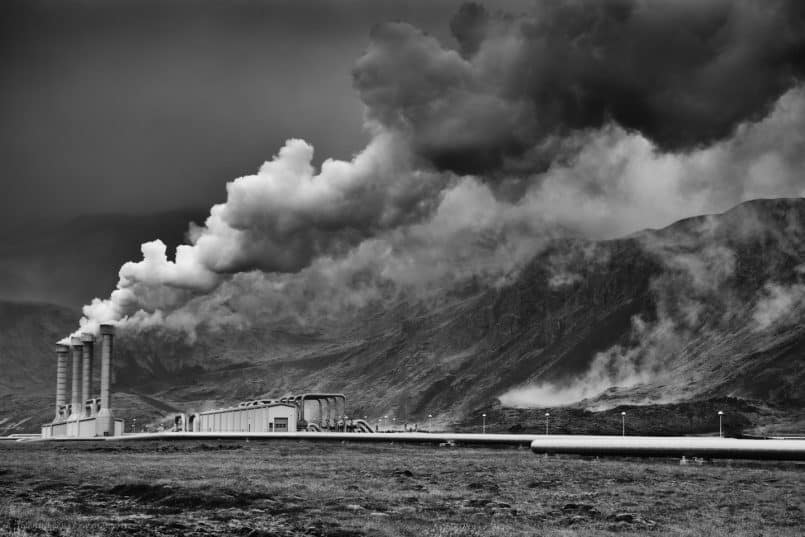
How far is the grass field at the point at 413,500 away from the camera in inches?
1492

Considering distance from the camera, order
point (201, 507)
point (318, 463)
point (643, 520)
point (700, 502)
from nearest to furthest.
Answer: point (643, 520)
point (201, 507)
point (700, 502)
point (318, 463)

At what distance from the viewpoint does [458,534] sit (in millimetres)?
35406

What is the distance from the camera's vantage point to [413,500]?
1907 inches

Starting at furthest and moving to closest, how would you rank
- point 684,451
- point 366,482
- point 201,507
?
point 684,451, point 366,482, point 201,507

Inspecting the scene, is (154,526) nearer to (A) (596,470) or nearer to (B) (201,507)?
(B) (201,507)

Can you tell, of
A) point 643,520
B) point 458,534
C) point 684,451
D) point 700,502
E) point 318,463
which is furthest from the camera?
point 318,463

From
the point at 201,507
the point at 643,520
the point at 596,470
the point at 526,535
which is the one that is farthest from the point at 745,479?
the point at 201,507

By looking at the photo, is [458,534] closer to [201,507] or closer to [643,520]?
[643,520]

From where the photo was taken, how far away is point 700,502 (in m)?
48.8

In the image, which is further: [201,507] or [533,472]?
[533,472]

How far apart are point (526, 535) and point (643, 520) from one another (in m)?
8.31

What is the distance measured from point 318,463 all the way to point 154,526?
4997 centimetres

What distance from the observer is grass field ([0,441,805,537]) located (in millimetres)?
37906

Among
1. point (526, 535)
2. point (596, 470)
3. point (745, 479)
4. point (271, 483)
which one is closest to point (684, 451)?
point (596, 470)
